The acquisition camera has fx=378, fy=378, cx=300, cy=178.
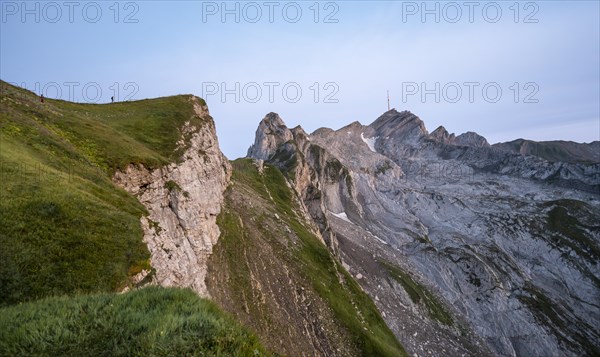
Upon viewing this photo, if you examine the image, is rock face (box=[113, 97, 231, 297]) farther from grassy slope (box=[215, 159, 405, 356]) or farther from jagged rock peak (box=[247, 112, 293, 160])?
jagged rock peak (box=[247, 112, 293, 160])

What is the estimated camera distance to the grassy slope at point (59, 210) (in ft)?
65.1

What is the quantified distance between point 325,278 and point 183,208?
117ft

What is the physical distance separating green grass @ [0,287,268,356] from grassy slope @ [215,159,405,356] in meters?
37.8

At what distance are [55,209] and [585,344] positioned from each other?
160219 millimetres

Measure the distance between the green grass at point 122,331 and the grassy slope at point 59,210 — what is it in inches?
224

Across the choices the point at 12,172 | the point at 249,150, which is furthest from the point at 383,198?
the point at 12,172

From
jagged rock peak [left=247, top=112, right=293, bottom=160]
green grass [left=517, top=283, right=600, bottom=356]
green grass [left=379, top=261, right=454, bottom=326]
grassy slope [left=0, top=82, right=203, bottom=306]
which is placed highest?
jagged rock peak [left=247, top=112, right=293, bottom=160]

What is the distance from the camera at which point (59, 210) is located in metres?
23.6

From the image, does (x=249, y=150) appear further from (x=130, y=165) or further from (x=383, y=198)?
(x=130, y=165)

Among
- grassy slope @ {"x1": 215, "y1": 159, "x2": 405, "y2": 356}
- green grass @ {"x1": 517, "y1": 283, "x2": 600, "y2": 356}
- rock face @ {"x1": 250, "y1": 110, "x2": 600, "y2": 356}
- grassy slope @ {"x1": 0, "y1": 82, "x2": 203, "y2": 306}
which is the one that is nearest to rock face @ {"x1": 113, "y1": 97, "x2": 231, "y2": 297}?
grassy slope @ {"x1": 0, "y1": 82, "x2": 203, "y2": 306}

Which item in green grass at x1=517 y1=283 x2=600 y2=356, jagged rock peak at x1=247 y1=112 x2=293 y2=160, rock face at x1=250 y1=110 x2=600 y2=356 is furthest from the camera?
jagged rock peak at x1=247 y1=112 x2=293 y2=160

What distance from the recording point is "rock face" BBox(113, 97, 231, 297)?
1251 inches

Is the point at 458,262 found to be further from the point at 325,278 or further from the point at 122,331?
the point at 122,331

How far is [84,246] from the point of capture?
22.3 meters
